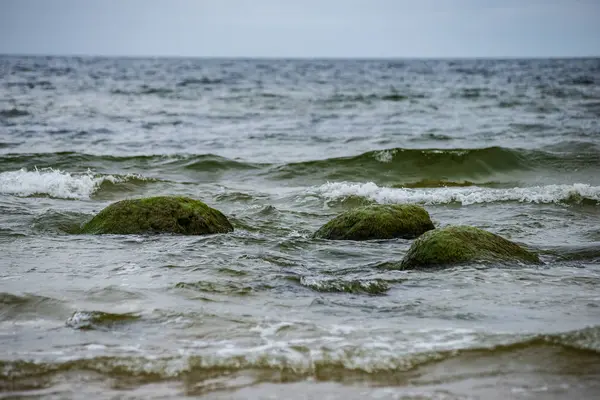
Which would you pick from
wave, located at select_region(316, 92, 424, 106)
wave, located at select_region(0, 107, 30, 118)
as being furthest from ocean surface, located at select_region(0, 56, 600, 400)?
wave, located at select_region(316, 92, 424, 106)

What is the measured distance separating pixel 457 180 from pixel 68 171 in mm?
8067

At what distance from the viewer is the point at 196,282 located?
20.5 ft

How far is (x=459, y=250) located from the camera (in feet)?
22.5

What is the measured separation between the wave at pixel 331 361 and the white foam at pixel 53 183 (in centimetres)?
768

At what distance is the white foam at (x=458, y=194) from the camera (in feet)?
36.3

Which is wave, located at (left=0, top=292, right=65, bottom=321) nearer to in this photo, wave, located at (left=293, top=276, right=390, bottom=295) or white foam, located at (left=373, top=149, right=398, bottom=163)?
wave, located at (left=293, top=276, right=390, bottom=295)

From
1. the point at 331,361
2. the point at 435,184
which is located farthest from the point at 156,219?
the point at 435,184

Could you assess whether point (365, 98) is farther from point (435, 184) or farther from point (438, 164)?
point (435, 184)

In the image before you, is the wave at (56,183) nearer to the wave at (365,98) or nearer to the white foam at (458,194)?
the white foam at (458,194)

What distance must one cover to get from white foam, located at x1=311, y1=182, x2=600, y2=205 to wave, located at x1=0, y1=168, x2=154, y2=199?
154 inches

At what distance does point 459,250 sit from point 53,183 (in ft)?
26.1

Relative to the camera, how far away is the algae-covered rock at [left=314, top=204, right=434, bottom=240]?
326 inches

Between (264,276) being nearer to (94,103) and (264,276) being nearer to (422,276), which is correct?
(422,276)

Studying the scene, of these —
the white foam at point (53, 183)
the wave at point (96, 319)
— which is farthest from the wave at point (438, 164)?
the wave at point (96, 319)
